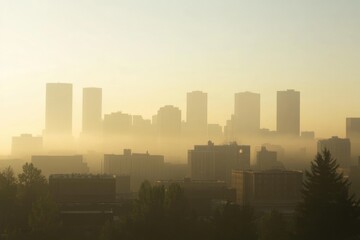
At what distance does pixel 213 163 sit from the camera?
184000mm

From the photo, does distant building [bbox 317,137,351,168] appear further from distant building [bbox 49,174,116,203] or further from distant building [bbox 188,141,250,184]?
distant building [bbox 49,174,116,203]

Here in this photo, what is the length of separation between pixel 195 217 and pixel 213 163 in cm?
13329

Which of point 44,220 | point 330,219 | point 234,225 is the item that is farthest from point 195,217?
point 330,219

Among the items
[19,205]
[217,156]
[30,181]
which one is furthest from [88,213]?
[217,156]

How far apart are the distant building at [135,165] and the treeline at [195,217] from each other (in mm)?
120115

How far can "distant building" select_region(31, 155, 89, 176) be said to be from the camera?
186 meters

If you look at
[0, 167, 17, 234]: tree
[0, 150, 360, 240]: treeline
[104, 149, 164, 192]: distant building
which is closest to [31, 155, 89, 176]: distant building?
[104, 149, 164, 192]: distant building

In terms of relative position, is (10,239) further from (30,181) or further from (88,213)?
(88,213)

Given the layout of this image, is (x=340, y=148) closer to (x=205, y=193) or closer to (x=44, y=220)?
(x=205, y=193)

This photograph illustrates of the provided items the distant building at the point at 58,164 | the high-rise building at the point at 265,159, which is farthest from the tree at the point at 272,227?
the high-rise building at the point at 265,159

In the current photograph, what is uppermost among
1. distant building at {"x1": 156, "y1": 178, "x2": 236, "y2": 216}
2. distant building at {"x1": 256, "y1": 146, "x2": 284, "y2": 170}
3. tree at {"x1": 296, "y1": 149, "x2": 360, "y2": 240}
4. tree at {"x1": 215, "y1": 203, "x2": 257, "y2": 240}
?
distant building at {"x1": 256, "y1": 146, "x2": 284, "y2": 170}

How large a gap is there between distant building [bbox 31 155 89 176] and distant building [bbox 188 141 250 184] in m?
32.0

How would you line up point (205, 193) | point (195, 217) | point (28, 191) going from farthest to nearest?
point (205, 193) → point (28, 191) → point (195, 217)

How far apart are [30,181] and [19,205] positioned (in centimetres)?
771
